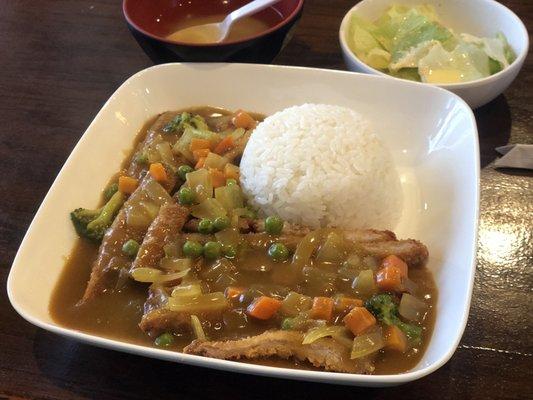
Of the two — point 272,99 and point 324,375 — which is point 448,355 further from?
point 272,99

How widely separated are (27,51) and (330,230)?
113 inches

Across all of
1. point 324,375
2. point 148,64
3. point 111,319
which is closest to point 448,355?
point 324,375

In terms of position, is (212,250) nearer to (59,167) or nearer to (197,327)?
(197,327)

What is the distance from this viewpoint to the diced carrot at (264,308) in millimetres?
2191

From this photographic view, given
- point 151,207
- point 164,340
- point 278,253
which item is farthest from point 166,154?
point 164,340

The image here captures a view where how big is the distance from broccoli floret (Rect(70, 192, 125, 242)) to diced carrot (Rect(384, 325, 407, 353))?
138cm

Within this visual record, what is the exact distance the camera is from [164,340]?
214cm

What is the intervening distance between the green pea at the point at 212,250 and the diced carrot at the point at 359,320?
63 cm

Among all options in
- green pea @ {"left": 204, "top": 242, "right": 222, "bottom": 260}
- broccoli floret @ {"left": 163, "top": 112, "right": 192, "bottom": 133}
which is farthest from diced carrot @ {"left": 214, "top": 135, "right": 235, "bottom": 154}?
green pea @ {"left": 204, "top": 242, "right": 222, "bottom": 260}

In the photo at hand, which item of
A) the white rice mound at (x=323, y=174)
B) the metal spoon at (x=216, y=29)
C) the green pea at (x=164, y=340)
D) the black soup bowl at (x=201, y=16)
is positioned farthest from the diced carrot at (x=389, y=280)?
the metal spoon at (x=216, y=29)

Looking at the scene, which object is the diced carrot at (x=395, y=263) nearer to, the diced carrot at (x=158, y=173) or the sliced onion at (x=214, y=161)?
the sliced onion at (x=214, y=161)

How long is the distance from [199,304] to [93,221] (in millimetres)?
773

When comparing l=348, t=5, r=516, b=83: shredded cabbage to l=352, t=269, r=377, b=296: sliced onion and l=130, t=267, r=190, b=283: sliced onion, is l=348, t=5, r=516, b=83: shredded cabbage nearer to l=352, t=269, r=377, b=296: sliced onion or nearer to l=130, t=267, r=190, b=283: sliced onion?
l=352, t=269, r=377, b=296: sliced onion

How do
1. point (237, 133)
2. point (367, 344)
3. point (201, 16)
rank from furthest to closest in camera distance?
1. point (201, 16)
2. point (237, 133)
3. point (367, 344)
